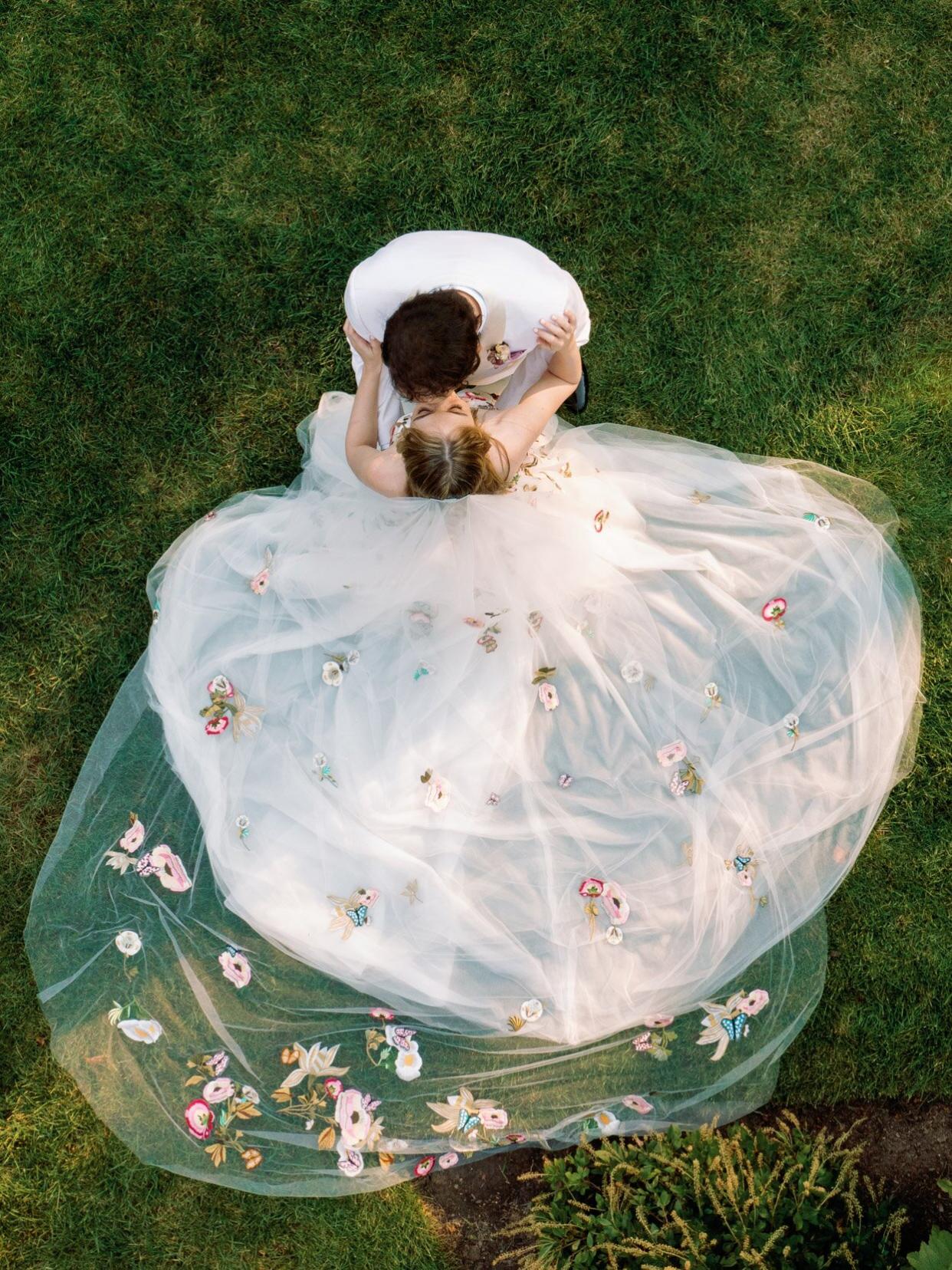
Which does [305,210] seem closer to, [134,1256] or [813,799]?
[813,799]

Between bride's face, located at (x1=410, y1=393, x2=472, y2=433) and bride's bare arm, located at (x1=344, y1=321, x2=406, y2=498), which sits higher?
bride's face, located at (x1=410, y1=393, x2=472, y2=433)

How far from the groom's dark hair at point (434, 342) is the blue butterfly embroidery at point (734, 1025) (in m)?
2.46

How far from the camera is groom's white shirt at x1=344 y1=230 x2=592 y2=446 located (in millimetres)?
3531

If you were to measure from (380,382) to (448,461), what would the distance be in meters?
0.66

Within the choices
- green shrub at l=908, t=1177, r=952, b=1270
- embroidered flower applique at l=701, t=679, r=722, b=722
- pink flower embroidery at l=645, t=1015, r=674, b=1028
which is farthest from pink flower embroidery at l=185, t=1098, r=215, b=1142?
green shrub at l=908, t=1177, r=952, b=1270

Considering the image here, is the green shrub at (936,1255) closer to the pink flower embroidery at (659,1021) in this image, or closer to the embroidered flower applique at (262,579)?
the pink flower embroidery at (659,1021)

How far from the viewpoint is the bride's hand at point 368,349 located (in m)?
3.71

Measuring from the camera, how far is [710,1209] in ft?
12.0

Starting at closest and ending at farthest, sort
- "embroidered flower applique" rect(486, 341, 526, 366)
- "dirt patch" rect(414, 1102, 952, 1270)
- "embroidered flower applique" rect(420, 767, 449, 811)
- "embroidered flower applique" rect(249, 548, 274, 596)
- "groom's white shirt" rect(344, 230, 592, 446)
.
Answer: "groom's white shirt" rect(344, 230, 592, 446) → "embroidered flower applique" rect(486, 341, 526, 366) → "embroidered flower applique" rect(420, 767, 449, 811) → "embroidered flower applique" rect(249, 548, 274, 596) → "dirt patch" rect(414, 1102, 952, 1270)

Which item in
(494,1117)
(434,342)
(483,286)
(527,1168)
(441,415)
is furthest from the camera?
(527,1168)

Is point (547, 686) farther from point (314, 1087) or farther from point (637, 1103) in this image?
point (314, 1087)

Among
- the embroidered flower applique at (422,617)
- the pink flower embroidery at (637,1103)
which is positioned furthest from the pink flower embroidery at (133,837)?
the pink flower embroidery at (637,1103)

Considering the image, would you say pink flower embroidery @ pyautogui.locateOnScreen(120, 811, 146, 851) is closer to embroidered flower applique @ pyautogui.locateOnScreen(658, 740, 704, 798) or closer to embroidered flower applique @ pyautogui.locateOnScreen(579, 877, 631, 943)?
embroidered flower applique @ pyautogui.locateOnScreen(579, 877, 631, 943)

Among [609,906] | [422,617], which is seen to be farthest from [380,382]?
[609,906]
